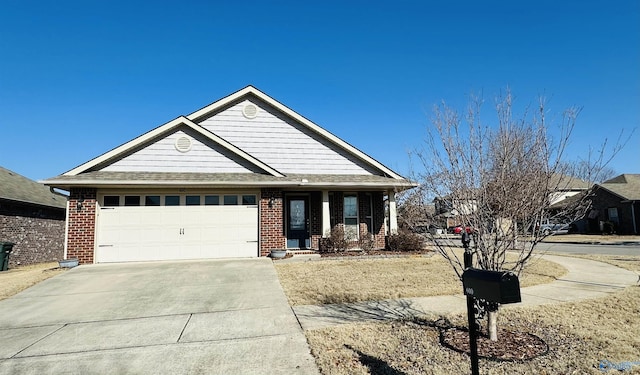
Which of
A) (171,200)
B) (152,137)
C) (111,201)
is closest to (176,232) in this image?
(171,200)

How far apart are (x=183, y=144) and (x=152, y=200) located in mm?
2251

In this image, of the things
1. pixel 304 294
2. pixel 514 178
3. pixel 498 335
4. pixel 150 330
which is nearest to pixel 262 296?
pixel 304 294

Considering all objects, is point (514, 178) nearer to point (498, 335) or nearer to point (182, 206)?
point (498, 335)

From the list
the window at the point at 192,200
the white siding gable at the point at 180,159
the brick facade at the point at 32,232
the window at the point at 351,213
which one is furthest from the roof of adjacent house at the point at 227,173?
Answer: the brick facade at the point at 32,232

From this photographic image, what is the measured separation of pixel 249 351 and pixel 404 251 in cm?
967

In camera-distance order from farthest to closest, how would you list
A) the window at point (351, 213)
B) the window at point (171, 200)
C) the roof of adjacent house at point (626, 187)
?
the roof of adjacent house at point (626, 187) → the window at point (351, 213) → the window at point (171, 200)

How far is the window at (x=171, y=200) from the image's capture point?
11.9m

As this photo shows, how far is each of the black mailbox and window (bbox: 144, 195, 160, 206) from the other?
11112mm

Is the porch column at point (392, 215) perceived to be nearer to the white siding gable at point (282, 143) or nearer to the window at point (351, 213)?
the window at point (351, 213)

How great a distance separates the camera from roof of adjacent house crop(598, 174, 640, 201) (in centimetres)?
2742

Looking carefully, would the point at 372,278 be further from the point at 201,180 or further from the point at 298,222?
the point at 201,180

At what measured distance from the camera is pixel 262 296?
7.20m

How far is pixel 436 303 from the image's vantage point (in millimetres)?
6387

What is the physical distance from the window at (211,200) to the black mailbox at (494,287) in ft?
34.2
